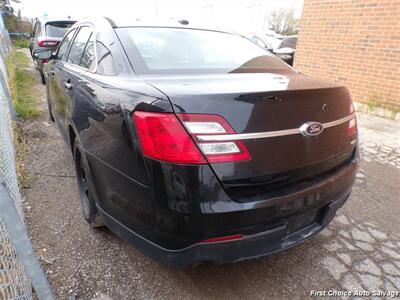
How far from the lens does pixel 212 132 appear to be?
1.40 m

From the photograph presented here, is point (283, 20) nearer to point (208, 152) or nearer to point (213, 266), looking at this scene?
point (213, 266)

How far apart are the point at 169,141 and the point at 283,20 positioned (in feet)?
115

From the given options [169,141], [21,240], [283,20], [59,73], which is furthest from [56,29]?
[283,20]

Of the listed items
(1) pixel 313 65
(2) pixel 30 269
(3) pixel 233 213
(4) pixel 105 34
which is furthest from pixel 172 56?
(1) pixel 313 65

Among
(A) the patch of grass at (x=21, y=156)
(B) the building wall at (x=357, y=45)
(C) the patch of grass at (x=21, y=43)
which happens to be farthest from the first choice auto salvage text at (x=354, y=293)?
(C) the patch of grass at (x=21, y=43)

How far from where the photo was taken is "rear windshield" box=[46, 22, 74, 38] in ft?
23.5

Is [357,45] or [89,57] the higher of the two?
[89,57]

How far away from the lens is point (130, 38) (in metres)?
2.12

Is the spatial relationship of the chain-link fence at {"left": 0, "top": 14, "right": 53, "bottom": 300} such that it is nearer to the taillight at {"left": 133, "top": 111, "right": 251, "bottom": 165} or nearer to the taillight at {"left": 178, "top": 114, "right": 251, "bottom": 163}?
the taillight at {"left": 133, "top": 111, "right": 251, "bottom": 165}

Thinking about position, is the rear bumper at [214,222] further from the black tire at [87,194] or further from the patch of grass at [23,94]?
the patch of grass at [23,94]

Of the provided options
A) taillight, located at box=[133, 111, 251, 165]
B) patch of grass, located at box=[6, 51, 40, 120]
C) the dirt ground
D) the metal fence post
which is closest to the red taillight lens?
taillight, located at box=[133, 111, 251, 165]

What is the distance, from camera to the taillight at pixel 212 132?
1.39 metres

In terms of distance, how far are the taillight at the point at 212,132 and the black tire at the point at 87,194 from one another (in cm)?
101

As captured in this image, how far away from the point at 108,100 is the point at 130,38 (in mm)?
596
